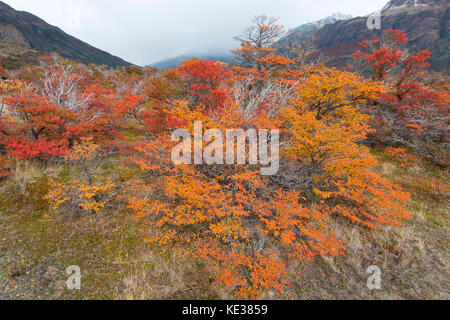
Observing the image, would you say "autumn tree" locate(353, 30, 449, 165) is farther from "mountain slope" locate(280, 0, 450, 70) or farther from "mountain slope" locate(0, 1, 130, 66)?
"mountain slope" locate(0, 1, 130, 66)

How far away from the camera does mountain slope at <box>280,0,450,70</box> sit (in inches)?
2689

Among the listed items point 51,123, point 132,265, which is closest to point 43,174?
point 51,123

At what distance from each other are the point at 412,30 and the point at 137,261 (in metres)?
134

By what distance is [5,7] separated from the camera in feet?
336

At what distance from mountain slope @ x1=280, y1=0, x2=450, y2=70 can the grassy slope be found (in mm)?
75535

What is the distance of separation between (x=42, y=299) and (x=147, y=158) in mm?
7612

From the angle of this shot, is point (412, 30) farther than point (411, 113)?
Yes

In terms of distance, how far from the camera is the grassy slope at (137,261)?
5.34 meters

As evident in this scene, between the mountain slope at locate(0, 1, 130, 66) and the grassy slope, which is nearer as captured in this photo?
the grassy slope

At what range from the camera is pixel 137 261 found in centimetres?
612

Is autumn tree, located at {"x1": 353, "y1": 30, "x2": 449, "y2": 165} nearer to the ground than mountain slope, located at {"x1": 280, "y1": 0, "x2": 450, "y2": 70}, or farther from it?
nearer to the ground

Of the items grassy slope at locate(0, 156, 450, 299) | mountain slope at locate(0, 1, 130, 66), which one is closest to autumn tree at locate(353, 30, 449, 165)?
grassy slope at locate(0, 156, 450, 299)

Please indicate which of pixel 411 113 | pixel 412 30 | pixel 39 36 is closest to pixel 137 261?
pixel 411 113

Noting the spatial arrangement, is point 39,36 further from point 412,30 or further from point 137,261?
point 412,30
